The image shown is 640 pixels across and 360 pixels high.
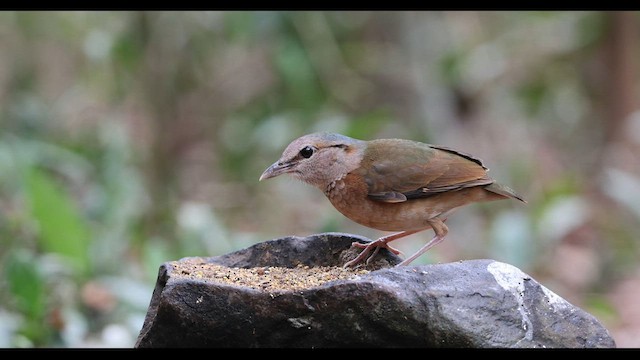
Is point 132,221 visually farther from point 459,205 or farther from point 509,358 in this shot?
point 509,358

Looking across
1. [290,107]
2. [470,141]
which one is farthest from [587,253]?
[290,107]

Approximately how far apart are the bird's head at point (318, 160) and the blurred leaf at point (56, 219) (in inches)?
105

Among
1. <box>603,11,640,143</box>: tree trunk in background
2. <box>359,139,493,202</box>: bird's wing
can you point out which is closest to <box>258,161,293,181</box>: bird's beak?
<box>359,139,493,202</box>: bird's wing

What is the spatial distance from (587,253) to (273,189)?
3.58 metres

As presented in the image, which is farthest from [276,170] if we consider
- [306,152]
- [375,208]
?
[375,208]

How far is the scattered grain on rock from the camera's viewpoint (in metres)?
3.36

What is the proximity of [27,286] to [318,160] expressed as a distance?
2.35m

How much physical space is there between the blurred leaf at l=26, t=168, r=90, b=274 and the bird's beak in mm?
2654

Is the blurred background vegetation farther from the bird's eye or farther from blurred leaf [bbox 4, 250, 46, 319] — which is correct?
the bird's eye

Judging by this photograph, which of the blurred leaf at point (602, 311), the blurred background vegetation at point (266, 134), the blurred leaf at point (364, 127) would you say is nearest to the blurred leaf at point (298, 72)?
the blurred background vegetation at point (266, 134)

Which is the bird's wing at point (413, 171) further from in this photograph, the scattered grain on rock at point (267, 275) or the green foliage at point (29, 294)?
the green foliage at point (29, 294)

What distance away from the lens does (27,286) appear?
18.9ft

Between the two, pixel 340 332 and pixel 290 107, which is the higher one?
pixel 290 107

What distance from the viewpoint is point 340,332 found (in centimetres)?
317
